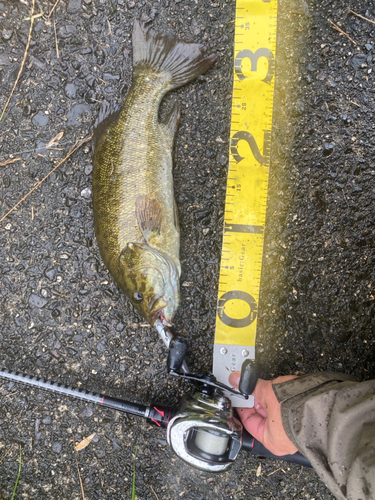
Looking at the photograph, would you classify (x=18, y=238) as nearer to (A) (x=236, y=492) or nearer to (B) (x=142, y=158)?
(B) (x=142, y=158)

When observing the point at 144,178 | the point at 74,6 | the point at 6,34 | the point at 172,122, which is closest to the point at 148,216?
the point at 144,178

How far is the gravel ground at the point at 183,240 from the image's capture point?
102 inches

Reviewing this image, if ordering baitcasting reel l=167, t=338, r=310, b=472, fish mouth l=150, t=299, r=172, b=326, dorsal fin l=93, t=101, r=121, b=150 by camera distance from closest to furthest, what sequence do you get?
baitcasting reel l=167, t=338, r=310, b=472 < fish mouth l=150, t=299, r=172, b=326 < dorsal fin l=93, t=101, r=121, b=150

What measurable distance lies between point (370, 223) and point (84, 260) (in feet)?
7.64

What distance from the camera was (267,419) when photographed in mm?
2396

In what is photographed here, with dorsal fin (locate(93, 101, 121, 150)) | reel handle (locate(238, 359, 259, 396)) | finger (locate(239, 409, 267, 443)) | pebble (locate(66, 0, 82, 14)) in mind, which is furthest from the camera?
pebble (locate(66, 0, 82, 14))

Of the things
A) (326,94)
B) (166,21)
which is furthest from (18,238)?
(326,94)

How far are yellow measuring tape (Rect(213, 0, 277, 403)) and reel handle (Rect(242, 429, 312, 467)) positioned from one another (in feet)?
1.51

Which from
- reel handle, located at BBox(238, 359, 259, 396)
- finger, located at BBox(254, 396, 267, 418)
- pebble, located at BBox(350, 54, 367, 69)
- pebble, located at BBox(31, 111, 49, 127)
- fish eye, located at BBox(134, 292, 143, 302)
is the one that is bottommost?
finger, located at BBox(254, 396, 267, 418)

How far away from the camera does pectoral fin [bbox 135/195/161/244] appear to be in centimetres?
238

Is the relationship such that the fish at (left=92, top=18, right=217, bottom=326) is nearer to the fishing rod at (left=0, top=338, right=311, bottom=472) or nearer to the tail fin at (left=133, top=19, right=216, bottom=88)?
the tail fin at (left=133, top=19, right=216, bottom=88)

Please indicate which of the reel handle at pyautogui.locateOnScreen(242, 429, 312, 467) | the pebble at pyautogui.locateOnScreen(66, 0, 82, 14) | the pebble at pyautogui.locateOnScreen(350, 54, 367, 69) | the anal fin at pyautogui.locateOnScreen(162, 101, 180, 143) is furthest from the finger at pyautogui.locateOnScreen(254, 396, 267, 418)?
the pebble at pyautogui.locateOnScreen(66, 0, 82, 14)

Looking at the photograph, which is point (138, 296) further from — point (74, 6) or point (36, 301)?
point (74, 6)

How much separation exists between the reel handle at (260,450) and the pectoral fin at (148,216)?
1.63 metres
